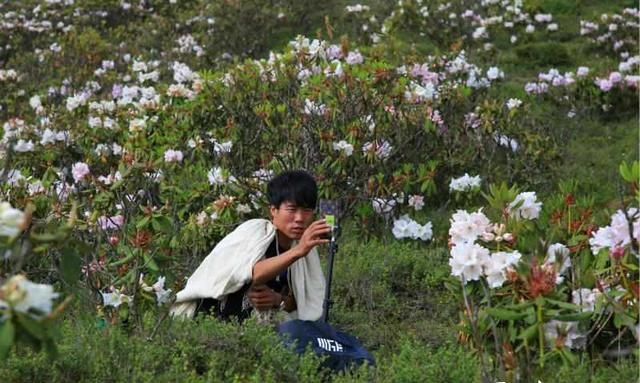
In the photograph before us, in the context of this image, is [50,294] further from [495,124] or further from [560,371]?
[495,124]

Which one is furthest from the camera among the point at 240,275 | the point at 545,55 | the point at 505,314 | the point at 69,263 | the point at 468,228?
the point at 545,55

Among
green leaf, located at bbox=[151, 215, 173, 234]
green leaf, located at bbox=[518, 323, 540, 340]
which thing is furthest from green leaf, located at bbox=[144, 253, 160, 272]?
green leaf, located at bbox=[518, 323, 540, 340]

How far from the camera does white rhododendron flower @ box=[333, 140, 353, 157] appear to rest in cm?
548

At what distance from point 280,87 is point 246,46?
4860 mm

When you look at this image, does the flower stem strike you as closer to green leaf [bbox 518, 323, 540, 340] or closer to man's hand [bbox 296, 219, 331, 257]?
green leaf [bbox 518, 323, 540, 340]

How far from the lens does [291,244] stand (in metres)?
3.99

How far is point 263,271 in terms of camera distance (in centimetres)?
372

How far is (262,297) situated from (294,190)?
459 mm

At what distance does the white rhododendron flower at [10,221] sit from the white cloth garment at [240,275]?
181 cm

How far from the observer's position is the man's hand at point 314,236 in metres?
3.50

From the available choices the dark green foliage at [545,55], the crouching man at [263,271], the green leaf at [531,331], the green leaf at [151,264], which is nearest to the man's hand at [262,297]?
the crouching man at [263,271]

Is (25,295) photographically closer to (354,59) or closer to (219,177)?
(219,177)

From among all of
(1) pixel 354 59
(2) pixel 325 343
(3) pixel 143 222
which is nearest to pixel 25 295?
(2) pixel 325 343

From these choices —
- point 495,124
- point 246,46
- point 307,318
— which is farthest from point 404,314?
point 246,46
